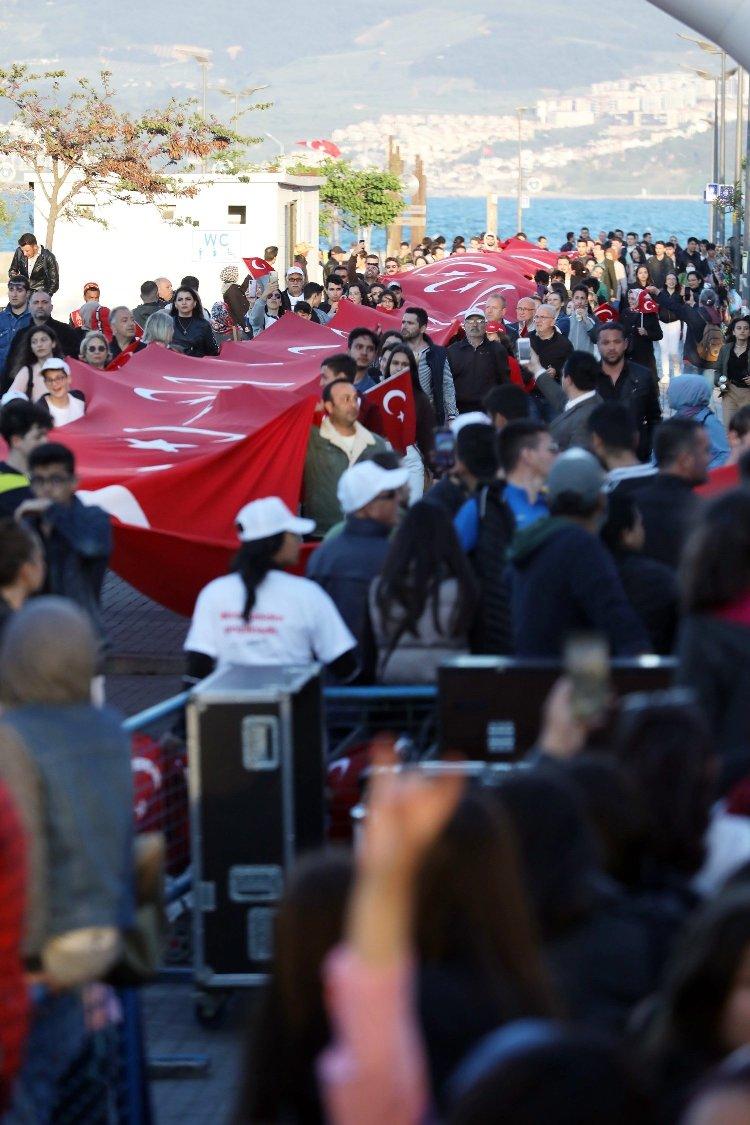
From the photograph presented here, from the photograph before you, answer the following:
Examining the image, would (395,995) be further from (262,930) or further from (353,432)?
(353,432)

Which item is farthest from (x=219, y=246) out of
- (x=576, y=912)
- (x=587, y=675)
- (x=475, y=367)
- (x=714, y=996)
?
(x=714, y=996)

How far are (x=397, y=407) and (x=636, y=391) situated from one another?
4.90 ft

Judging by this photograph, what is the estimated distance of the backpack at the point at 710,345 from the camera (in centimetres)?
2131

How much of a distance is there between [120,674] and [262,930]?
18.7 ft

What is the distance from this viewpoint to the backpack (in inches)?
839

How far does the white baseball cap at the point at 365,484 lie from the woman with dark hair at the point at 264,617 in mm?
757

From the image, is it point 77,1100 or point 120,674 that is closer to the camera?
point 77,1100

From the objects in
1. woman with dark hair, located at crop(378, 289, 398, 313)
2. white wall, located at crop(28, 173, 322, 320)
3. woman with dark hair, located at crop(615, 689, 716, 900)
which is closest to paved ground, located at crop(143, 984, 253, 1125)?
woman with dark hair, located at crop(615, 689, 716, 900)

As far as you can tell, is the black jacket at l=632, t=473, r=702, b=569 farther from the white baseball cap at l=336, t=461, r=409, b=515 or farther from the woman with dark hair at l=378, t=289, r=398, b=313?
the woman with dark hair at l=378, t=289, r=398, b=313

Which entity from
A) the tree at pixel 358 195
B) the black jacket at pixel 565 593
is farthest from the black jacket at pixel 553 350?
the tree at pixel 358 195

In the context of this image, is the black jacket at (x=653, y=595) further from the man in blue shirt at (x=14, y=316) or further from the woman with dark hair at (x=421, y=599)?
the man in blue shirt at (x=14, y=316)

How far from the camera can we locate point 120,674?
446 inches

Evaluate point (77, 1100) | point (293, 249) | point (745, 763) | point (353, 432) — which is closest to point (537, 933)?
point (745, 763)

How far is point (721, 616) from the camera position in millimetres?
4395
